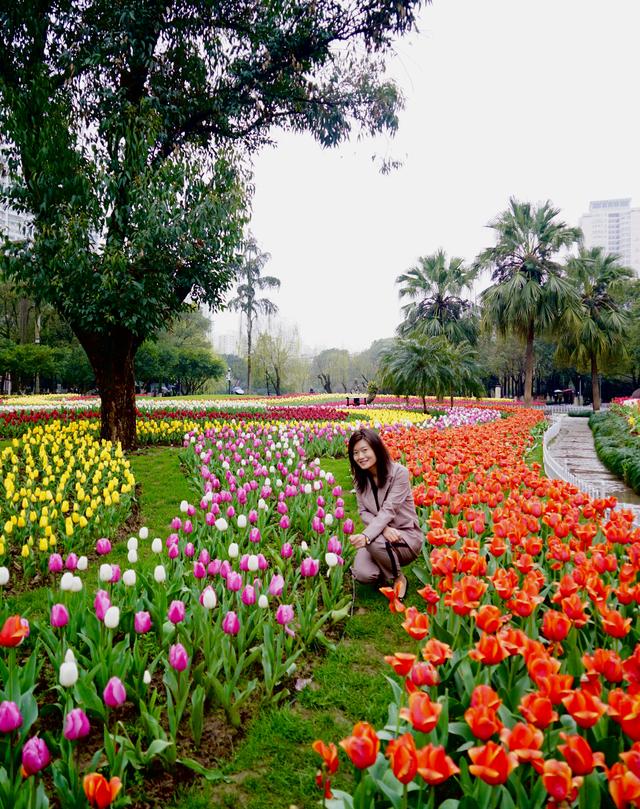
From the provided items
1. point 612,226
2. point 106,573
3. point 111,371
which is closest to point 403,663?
point 106,573

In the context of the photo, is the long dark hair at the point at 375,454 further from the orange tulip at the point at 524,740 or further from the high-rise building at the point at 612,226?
the high-rise building at the point at 612,226

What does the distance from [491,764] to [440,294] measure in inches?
1262

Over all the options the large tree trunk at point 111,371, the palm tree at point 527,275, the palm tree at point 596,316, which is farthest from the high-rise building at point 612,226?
the large tree trunk at point 111,371

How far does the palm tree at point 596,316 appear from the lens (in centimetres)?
2646

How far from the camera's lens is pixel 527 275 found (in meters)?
23.8

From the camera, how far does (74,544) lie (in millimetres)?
4594

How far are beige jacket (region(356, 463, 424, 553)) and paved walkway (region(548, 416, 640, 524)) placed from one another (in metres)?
2.44

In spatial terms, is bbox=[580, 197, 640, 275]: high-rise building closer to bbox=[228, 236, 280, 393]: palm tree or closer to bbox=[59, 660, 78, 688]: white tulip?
bbox=[228, 236, 280, 393]: palm tree

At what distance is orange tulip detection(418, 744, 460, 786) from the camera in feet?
4.26

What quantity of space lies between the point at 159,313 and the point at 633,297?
120 ft

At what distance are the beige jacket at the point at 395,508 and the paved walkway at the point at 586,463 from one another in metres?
2.44

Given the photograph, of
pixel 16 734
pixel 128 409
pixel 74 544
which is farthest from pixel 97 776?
pixel 128 409

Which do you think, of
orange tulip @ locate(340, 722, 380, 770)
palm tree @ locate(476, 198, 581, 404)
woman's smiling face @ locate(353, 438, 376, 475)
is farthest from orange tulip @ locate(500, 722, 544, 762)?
palm tree @ locate(476, 198, 581, 404)

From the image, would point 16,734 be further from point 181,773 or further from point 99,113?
point 99,113
